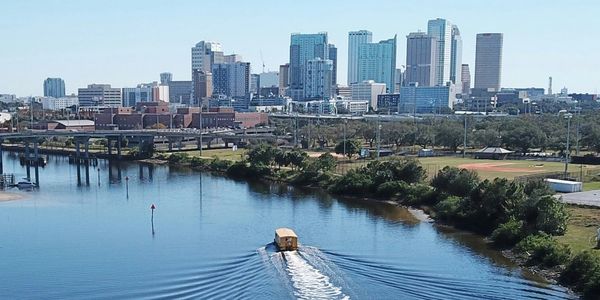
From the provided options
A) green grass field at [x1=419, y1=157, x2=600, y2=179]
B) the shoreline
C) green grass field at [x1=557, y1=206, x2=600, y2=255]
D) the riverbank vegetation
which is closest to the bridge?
the shoreline

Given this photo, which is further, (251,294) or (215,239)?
(215,239)

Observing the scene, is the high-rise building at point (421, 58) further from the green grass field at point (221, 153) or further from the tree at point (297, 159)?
the tree at point (297, 159)

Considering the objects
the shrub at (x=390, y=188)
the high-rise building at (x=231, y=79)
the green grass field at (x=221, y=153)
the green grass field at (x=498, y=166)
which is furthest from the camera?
the high-rise building at (x=231, y=79)

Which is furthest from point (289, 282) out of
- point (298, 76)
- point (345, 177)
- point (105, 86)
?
point (298, 76)

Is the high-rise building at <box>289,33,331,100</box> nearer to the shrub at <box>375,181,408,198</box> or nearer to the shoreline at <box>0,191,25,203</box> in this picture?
the shoreline at <box>0,191,25,203</box>

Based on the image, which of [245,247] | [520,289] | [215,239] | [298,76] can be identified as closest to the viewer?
[520,289]

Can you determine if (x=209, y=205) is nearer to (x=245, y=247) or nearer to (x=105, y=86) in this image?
(x=245, y=247)

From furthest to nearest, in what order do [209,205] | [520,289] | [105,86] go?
[105,86] < [209,205] < [520,289]

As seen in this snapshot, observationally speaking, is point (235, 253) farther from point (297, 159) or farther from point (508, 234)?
point (297, 159)

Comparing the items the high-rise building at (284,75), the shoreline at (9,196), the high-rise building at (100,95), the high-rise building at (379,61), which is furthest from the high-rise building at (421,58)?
the shoreline at (9,196)
